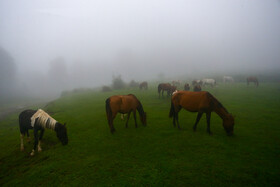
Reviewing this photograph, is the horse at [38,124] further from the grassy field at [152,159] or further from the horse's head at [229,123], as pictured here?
the horse's head at [229,123]

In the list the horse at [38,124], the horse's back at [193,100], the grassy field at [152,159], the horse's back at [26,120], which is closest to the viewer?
the grassy field at [152,159]

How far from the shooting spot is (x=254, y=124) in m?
10.5

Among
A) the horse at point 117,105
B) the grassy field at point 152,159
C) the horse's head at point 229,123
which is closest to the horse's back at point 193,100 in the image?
the horse's head at point 229,123

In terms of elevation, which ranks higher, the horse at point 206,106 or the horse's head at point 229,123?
the horse at point 206,106

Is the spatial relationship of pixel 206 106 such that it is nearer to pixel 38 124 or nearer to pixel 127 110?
pixel 127 110

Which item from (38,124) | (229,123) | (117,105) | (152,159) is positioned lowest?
(152,159)

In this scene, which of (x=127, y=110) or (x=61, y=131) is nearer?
(x=61, y=131)

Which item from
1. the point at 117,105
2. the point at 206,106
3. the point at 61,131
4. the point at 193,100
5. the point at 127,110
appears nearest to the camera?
the point at 61,131

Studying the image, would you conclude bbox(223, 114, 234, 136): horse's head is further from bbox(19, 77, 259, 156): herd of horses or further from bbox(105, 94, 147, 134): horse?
bbox(105, 94, 147, 134): horse

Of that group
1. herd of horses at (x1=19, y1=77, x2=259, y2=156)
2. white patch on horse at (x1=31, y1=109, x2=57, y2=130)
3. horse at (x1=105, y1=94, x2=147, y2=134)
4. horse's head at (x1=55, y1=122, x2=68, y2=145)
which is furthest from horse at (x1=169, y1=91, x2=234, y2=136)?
white patch on horse at (x1=31, y1=109, x2=57, y2=130)

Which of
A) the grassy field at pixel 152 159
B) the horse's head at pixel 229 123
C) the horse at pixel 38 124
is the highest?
the horse at pixel 38 124

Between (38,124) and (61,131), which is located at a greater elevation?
(38,124)

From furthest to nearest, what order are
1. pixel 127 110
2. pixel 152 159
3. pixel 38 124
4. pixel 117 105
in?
pixel 127 110
pixel 117 105
pixel 38 124
pixel 152 159

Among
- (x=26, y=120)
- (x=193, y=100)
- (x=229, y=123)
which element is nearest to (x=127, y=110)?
(x=193, y=100)
